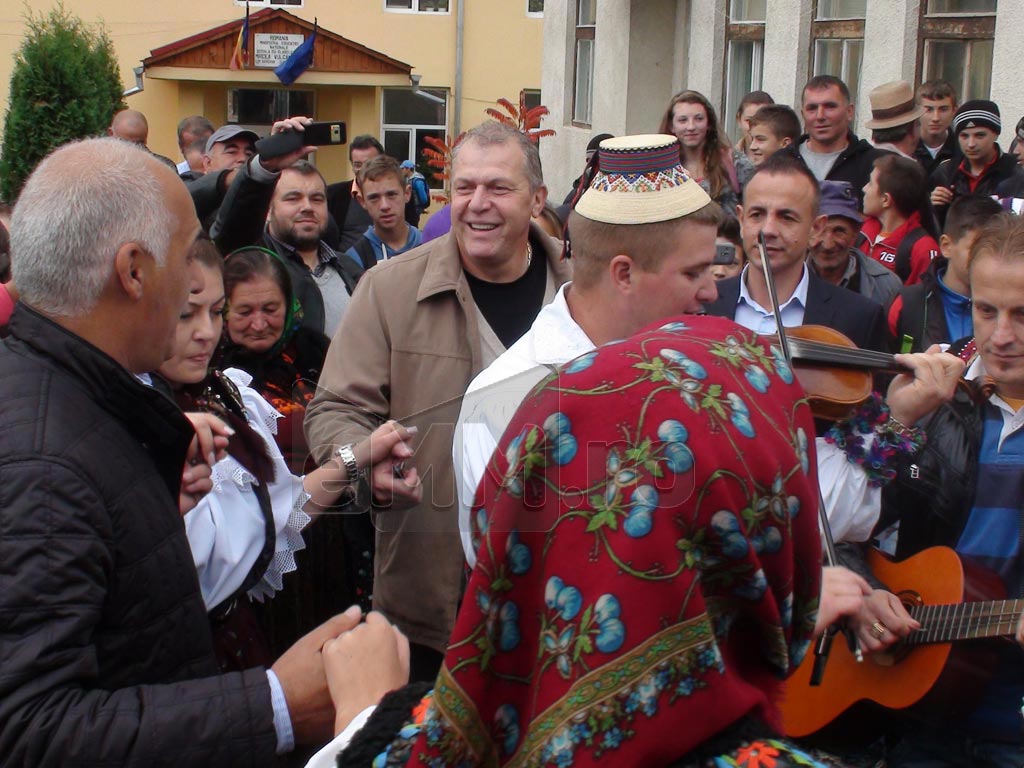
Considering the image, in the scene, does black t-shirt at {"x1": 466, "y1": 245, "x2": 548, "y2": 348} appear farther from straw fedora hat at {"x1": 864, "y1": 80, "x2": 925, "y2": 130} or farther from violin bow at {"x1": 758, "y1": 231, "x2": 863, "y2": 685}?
straw fedora hat at {"x1": 864, "y1": 80, "x2": 925, "y2": 130}

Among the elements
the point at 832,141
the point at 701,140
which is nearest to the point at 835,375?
the point at 701,140

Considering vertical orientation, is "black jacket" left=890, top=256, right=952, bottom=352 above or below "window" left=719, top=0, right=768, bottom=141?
below

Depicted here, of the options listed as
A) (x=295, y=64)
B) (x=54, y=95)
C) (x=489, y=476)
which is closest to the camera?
(x=489, y=476)

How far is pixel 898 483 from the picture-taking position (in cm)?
298

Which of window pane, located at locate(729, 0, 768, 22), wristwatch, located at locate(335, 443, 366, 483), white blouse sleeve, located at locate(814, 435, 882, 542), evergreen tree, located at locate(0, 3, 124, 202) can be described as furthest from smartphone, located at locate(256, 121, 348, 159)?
evergreen tree, located at locate(0, 3, 124, 202)

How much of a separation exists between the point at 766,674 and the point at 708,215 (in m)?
1.36

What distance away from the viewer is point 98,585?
5.86ft

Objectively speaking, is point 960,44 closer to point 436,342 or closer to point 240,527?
point 436,342

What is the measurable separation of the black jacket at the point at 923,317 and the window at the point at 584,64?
1465cm

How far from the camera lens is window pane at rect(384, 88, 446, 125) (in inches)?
1061

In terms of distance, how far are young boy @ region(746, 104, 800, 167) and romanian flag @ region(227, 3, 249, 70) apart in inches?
732

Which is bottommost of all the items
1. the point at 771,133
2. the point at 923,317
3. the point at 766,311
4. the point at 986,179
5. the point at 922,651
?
the point at 922,651

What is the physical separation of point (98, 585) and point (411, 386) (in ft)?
5.79

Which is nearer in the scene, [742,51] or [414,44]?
[742,51]
